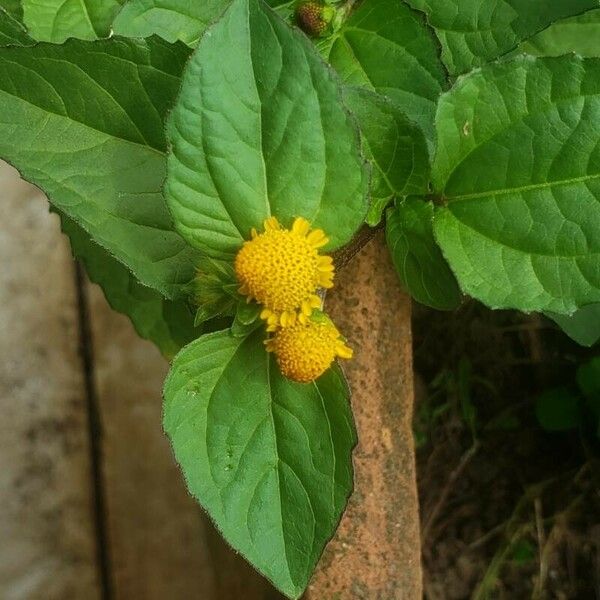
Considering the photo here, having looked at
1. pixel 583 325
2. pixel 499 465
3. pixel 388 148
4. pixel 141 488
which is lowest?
pixel 141 488

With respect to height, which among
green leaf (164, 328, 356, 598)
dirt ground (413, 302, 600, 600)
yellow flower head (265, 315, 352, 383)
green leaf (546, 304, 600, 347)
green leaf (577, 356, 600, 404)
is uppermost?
yellow flower head (265, 315, 352, 383)

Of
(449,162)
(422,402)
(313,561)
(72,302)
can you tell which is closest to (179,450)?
(313,561)

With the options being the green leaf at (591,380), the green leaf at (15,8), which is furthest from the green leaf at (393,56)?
the green leaf at (591,380)

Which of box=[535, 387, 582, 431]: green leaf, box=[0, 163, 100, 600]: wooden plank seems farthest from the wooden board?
box=[535, 387, 582, 431]: green leaf

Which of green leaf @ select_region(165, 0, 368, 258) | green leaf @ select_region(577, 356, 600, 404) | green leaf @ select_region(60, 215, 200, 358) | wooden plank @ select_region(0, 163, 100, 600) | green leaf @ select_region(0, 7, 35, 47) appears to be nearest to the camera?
green leaf @ select_region(165, 0, 368, 258)

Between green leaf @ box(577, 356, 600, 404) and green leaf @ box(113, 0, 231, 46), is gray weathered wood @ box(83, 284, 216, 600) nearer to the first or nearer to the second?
green leaf @ box(577, 356, 600, 404)

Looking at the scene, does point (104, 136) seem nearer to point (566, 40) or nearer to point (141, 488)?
point (566, 40)

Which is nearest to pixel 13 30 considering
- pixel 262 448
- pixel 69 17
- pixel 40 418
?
pixel 69 17
